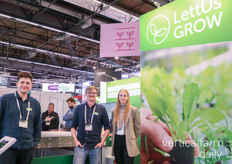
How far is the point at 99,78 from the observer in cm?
1258

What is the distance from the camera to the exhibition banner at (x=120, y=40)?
13.1 feet

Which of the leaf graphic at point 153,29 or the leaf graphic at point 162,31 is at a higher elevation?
the leaf graphic at point 153,29

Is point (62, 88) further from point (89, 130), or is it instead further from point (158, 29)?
point (89, 130)

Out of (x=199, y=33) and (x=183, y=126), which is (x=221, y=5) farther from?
(x=183, y=126)

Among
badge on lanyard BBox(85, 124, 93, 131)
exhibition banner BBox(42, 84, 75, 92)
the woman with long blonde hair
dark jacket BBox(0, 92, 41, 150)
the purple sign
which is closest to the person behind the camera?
dark jacket BBox(0, 92, 41, 150)

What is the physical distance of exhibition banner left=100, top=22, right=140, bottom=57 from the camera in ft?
13.1

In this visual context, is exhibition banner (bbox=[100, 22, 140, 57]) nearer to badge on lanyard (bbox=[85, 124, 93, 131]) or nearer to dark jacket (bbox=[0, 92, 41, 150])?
badge on lanyard (bbox=[85, 124, 93, 131])

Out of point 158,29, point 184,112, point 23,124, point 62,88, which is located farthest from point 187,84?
point 62,88

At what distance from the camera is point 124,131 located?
2973 millimetres

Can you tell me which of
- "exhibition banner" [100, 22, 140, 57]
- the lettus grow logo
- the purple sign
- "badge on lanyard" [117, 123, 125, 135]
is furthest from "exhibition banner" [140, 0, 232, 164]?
the purple sign

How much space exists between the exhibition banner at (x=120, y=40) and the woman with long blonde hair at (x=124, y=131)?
3.85ft

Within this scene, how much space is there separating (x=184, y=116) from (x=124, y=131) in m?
0.78

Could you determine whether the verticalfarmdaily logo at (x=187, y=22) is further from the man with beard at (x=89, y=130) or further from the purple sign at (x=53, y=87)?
the purple sign at (x=53, y=87)

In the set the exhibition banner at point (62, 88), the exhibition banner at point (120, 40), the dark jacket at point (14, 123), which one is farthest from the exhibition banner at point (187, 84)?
the exhibition banner at point (62, 88)
